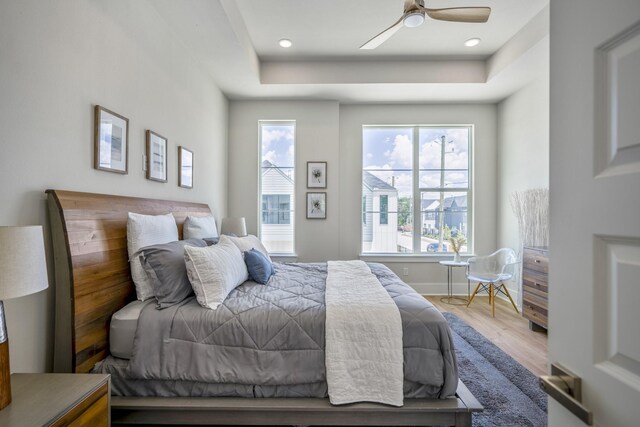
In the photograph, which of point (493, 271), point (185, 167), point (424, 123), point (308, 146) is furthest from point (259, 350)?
point (424, 123)

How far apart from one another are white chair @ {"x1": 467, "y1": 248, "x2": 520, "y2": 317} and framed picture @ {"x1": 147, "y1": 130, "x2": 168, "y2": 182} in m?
3.65

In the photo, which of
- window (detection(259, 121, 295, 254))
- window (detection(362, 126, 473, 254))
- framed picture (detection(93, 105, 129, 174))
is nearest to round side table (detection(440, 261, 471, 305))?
window (detection(362, 126, 473, 254))

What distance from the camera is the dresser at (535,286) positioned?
2.92 metres

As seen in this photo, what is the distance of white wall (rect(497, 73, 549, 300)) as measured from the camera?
3490 mm

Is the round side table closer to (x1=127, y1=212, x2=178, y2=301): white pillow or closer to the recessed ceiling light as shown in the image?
the recessed ceiling light

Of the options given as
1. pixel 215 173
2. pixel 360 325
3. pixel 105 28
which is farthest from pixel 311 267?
pixel 105 28

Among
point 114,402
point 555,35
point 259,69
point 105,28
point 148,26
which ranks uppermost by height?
point 259,69

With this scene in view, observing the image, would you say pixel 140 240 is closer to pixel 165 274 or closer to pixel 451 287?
pixel 165 274

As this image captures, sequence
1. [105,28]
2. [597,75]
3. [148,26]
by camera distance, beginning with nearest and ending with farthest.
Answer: [597,75]
[105,28]
[148,26]

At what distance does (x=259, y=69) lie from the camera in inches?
146

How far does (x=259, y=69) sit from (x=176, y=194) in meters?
1.97

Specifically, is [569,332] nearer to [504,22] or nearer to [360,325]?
[360,325]

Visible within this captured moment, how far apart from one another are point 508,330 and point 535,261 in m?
0.79

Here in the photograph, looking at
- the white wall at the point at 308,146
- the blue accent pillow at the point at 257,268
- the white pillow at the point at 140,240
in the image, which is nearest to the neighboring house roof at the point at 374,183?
the white wall at the point at 308,146
